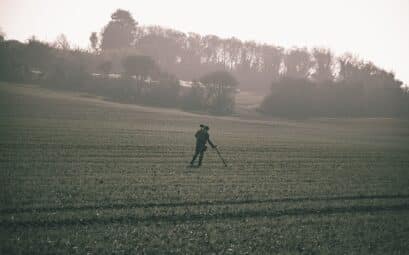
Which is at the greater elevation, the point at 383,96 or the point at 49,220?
the point at 383,96

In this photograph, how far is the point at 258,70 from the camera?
490ft

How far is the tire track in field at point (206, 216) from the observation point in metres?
11.2

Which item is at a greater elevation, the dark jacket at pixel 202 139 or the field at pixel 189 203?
the dark jacket at pixel 202 139

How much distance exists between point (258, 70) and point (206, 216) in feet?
457

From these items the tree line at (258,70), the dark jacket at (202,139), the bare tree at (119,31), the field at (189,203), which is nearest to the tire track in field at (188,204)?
the field at (189,203)

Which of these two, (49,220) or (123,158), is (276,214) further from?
(123,158)

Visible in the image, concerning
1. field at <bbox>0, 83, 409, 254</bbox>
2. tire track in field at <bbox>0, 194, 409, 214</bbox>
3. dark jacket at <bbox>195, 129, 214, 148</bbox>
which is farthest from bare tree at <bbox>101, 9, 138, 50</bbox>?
tire track in field at <bbox>0, 194, 409, 214</bbox>

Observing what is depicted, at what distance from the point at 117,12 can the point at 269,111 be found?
250 ft

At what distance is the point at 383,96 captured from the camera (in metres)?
109

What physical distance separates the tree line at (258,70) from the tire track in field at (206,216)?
76.4 m

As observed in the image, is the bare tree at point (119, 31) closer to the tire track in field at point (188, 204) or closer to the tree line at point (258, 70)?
the tree line at point (258, 70)

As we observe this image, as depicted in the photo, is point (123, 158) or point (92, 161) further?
point (123, 158)

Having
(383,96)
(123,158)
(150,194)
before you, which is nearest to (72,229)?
(150,194)

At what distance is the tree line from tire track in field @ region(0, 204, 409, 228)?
251ft
